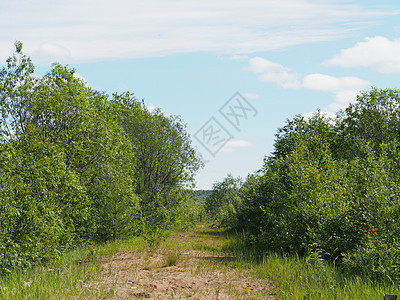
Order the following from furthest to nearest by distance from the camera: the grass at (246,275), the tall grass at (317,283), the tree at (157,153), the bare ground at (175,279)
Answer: the tree at (157,153), the bare ground at (175,279), the grass at (246,275), the tall grass at (317,283)

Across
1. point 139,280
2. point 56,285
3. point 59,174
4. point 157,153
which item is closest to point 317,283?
point 139,280

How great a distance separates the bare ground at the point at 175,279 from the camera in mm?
10500

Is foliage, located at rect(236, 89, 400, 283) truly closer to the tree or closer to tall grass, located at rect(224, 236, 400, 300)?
tall grass, located at rect(224, 236, 400, 300)

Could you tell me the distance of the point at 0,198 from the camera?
437 inches

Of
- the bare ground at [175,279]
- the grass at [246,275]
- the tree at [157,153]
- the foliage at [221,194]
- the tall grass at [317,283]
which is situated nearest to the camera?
the tall grass at [317,283]

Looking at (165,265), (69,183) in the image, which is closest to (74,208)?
(69,183)

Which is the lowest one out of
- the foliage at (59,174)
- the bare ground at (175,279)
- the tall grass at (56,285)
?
the bare ground at (175,279)

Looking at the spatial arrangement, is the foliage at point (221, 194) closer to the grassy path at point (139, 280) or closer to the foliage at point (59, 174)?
the foliage at point (59, 174)

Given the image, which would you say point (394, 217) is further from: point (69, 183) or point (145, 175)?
point (145, 175)

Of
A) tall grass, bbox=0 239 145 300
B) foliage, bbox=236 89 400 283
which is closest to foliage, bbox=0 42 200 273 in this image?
tall grass, bbox=0 239 145 300

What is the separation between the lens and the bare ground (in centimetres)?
1050

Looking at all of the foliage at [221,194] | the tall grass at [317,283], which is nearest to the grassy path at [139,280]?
the tall grass at [317,283]

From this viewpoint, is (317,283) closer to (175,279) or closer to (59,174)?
(175,279)

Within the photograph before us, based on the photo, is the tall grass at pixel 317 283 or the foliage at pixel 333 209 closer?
the tall grass at pixel 317 283
